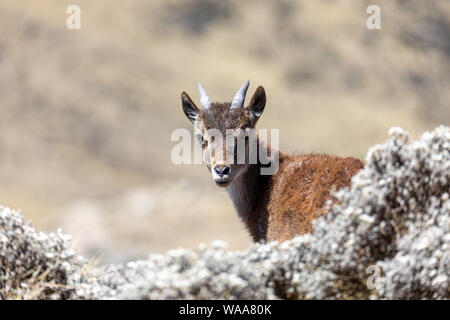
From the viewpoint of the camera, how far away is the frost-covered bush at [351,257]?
20.7 ft

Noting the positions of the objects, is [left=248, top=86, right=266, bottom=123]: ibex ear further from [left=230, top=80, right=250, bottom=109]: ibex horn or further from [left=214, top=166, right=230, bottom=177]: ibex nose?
[left=214, top=166, right=230, bottom=177]: ibex nose

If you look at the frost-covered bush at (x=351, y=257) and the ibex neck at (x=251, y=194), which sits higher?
the ibex neck at (x=251, y=194)

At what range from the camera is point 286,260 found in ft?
22.2

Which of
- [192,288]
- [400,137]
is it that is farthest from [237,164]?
[192,288]

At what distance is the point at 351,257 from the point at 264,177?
353 cm

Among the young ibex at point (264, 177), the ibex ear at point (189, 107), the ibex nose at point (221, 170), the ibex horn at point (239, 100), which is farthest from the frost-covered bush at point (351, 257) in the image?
the ibex ear at point (189, 107)

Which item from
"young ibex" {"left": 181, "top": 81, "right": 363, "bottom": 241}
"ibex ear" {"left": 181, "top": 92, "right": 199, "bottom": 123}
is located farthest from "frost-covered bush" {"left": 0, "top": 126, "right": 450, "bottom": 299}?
"ibex ear" {"left": 181, "top": 92, "right": 199, "bottom": 123}

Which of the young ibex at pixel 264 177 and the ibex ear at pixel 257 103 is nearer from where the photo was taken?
the young ibex at pixel 264 177

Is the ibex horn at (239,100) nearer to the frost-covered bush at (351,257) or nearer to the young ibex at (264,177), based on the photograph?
the young ibex at (264,177)

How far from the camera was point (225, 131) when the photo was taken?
32.8ft

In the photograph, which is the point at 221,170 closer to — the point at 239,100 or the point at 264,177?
the point at 264,177
